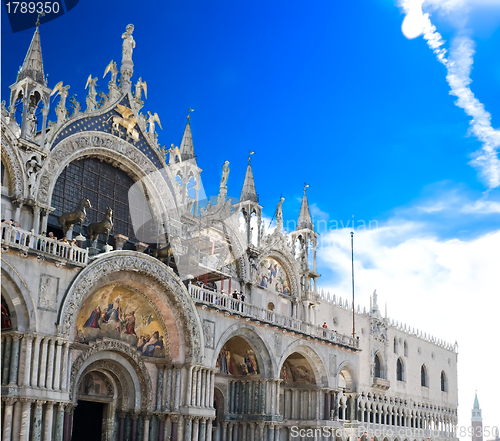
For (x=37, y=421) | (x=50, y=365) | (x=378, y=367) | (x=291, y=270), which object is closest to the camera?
(x=37, y=421)

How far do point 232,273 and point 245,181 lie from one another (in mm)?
7004

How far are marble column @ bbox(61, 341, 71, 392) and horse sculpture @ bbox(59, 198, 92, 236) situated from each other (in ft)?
20.1

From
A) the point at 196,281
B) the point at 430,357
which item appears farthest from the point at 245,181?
the point at 430,357

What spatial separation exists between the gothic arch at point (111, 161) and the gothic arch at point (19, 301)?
6.36 m

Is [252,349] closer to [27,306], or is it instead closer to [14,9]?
[27,306]

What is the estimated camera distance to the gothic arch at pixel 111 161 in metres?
30.8

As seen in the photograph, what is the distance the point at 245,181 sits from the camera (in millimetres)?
43750

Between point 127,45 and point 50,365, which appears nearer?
point 50,365

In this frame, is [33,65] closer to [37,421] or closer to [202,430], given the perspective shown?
[37,421]

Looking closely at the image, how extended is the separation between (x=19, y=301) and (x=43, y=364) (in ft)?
7.99

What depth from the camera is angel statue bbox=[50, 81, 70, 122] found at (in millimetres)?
31675

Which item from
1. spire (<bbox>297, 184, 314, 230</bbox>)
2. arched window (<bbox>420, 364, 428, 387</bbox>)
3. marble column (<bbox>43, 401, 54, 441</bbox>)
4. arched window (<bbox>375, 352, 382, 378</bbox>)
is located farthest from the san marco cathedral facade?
arched window (<bbox>420, 364, 428, 387</bbox>)

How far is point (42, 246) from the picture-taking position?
25.9 meters

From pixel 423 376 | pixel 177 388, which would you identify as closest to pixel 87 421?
pixel 177 388
